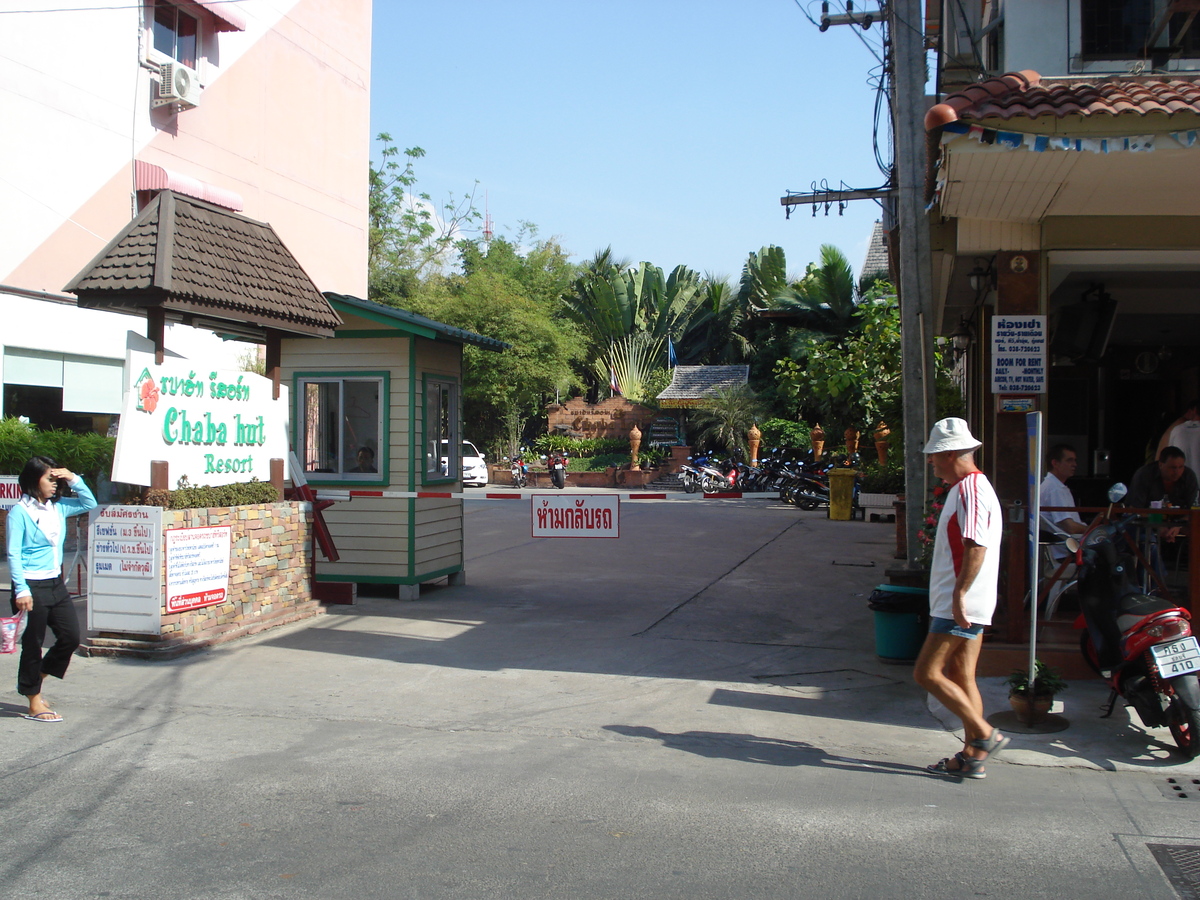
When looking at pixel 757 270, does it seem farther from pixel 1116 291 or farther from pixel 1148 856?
pixel 1148 856

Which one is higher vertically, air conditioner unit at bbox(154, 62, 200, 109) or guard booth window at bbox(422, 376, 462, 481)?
air conditioner unit at bbox(154, 62, 200, 109)

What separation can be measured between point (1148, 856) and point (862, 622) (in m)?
5.74

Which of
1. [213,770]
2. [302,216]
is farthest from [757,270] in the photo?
[213,770]

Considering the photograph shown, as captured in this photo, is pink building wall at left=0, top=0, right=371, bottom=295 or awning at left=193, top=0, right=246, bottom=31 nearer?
Result: pink building wall at left=0, top=0, right=371, bottom=295

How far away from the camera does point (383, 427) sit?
11.2m

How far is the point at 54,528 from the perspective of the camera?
6.71 metres

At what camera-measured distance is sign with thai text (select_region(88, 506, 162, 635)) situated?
8.22m

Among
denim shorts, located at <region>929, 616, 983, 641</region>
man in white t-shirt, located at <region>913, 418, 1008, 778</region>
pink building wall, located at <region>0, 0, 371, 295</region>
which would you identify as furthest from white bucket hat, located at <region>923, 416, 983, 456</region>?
pink building wall, located at <region>0, 0, 371, 295</region>

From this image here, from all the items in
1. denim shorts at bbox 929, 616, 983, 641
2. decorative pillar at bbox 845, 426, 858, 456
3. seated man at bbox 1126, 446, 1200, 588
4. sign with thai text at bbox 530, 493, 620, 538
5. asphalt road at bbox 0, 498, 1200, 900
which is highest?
decorative pillar at bbox 845, 426, 858, 456

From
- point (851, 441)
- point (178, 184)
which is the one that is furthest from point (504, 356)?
point (178, 184)

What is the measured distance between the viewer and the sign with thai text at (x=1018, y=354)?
7.48m

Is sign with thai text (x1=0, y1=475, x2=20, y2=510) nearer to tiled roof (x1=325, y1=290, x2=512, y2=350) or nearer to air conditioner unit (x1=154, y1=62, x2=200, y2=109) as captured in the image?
tiled roof (x1=325, y1=290, x2=512, y2=350)

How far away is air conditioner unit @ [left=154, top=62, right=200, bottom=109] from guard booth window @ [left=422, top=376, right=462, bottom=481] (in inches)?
470

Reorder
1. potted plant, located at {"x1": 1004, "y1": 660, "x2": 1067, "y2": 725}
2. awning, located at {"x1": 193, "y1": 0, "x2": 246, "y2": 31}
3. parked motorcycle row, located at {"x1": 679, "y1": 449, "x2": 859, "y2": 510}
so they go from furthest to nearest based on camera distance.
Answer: parked motorcycle row, located at {"x1": 679, "y1": 449, "x2": 859, "y2": 510} → awning, located at {"x1": 193, "y1": 0, "x2": 246, "y2": 31} → potted plant, located at {"x1": 1004, "y1": 660, "x2": 1067, "y2": 725}
